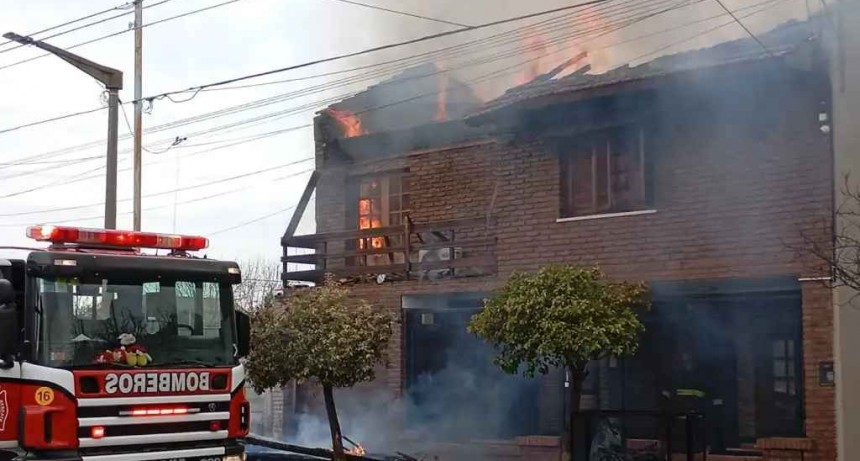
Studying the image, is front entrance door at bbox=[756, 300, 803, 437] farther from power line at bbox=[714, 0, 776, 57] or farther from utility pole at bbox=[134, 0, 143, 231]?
utility pole at bbox=[134, 0, 143, 231]

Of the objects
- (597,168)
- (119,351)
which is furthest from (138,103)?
(119,351)

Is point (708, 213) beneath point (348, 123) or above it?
beneath

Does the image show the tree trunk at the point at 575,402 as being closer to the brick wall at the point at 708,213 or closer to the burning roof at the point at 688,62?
the brick wall at the point at 708,213

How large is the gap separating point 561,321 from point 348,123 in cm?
661

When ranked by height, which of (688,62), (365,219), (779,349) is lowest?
(779,349)

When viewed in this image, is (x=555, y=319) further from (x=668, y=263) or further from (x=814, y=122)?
(x=814, y=122)

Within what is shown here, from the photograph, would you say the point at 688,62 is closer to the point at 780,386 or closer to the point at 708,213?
the point at 708,213

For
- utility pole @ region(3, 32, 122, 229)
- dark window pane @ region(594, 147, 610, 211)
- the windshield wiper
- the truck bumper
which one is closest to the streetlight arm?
utility pole @ region(3, 32, 122, 229)

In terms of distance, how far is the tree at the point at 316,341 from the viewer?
35.9 ft

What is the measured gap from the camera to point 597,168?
1205 centimetres

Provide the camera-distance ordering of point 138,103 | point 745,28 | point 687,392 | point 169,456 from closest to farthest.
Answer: point 169,456 → point 745,28 → point 687,392 → point 138,103

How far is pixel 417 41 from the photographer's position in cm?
1253

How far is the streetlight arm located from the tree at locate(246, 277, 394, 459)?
461 centimetres

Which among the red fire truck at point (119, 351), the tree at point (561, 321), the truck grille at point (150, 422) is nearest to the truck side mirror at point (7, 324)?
the red fire truck at point (119, 351)
